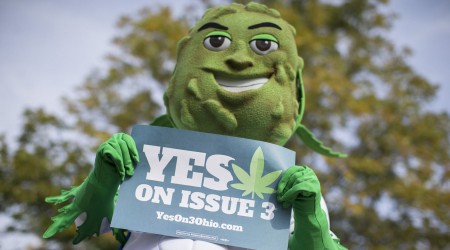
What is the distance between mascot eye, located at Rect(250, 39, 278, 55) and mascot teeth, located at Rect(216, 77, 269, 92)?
117mm

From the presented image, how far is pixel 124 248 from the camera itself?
2006 millimetres

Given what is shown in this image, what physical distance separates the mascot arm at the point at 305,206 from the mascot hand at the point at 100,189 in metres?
0.52

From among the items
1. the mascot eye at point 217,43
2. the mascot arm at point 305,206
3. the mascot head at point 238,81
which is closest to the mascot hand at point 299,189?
the mascot arm at point 305,206

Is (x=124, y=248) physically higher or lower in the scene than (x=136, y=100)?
lower

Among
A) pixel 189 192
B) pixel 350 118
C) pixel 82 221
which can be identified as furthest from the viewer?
pixel 350 118

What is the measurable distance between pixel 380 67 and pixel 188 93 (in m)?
6.49

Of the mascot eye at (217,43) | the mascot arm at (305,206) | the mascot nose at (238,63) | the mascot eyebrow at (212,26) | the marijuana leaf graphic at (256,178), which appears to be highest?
the mascot eyebrow at (212,26)

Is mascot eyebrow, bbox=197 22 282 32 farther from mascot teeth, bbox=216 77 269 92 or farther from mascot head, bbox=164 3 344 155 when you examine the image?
mascot teeth, bbox=216 77 269 92

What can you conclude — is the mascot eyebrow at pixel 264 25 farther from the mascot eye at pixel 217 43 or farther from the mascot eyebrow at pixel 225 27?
the mascot eye at pixel 217 43

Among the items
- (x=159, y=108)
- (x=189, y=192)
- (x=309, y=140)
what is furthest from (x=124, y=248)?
(x=159, y=108)

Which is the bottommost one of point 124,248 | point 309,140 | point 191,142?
point 124,248

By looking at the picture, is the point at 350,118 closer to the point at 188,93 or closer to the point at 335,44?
the point at 335,44

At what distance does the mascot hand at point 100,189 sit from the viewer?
5.86 feet

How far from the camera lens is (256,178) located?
71.8 inches
